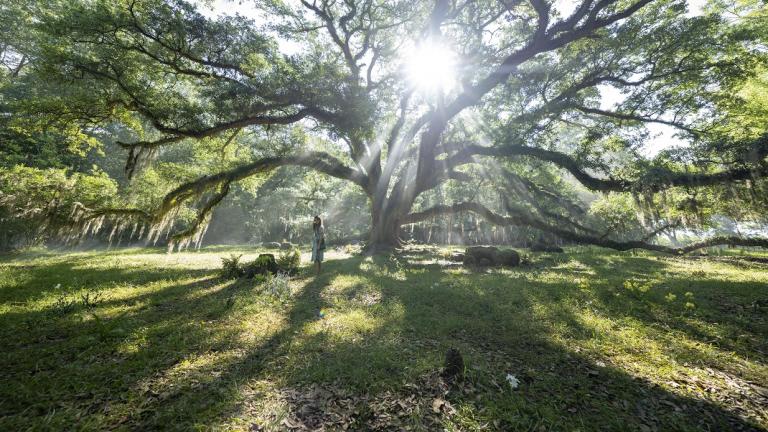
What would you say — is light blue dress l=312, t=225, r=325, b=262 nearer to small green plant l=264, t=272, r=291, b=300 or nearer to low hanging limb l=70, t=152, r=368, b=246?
small green plant l=264, t=272, r=291, b=300

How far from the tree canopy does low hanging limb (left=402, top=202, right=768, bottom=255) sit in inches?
4.7

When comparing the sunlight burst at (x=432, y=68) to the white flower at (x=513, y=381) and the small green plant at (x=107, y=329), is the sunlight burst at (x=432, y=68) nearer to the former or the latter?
the white flower at (x=513, y=381)

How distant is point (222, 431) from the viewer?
9.20 ft

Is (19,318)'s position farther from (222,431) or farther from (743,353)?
(743,353)

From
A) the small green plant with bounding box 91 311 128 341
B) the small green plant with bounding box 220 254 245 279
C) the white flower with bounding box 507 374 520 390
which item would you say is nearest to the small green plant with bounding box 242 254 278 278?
the small green plant with bounding box 220 254 245 279

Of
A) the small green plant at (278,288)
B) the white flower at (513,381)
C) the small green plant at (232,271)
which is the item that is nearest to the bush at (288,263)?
the small green plant at (232,271)

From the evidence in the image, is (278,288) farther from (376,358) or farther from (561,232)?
(561,232)

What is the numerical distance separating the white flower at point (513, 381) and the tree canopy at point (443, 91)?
10.0 metres

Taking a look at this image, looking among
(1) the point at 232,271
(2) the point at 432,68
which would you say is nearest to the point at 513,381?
(1) the point at 232,271

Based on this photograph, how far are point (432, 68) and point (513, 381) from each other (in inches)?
553

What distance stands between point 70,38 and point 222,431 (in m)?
14.4

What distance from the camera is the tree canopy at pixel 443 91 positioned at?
10.2 metres

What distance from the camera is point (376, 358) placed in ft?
14.3

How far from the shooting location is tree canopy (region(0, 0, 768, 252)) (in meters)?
10.2
